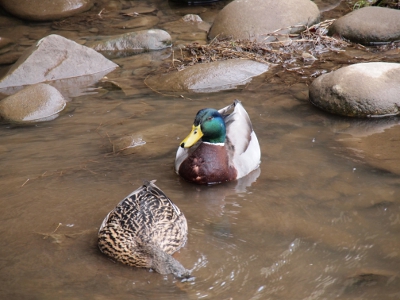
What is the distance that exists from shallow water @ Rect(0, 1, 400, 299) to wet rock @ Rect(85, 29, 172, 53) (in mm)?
2532

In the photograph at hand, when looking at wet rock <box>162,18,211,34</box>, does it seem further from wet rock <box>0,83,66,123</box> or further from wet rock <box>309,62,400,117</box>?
wet rock <box>309,62,400,117</box>

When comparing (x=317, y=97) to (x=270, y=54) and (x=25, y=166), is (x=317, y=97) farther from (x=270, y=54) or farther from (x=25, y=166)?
(x=25, y=166)

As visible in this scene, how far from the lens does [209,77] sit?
7.88 m

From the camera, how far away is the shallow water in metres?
3.77

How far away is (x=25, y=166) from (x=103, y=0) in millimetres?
8033

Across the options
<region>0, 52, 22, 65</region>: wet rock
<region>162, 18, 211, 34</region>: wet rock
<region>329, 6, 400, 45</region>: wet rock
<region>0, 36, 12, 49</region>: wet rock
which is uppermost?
<region>329, 6, 400, 45</region>: wet rock

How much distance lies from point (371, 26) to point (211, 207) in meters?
5.65

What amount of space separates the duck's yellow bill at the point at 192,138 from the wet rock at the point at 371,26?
196 inches

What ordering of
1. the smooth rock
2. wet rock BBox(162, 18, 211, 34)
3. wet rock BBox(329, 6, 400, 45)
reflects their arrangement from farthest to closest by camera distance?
the smooth rock
wet rock BBox(162, 18, 211, 34)
wet rock BBox(329, 6, 400, 45)

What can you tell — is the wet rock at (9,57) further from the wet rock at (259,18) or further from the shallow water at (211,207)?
the wet rock at (259,18)

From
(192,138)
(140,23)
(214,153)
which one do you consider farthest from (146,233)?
(140,23)

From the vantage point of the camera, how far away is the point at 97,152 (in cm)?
590

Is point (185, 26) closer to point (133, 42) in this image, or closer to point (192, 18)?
point (192, 18)

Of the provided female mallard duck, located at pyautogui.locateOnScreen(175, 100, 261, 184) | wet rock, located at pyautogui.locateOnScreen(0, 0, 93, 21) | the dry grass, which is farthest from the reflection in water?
wet rock, located at pyautogui.locateOnScreen(0, 0, 93, 21)
